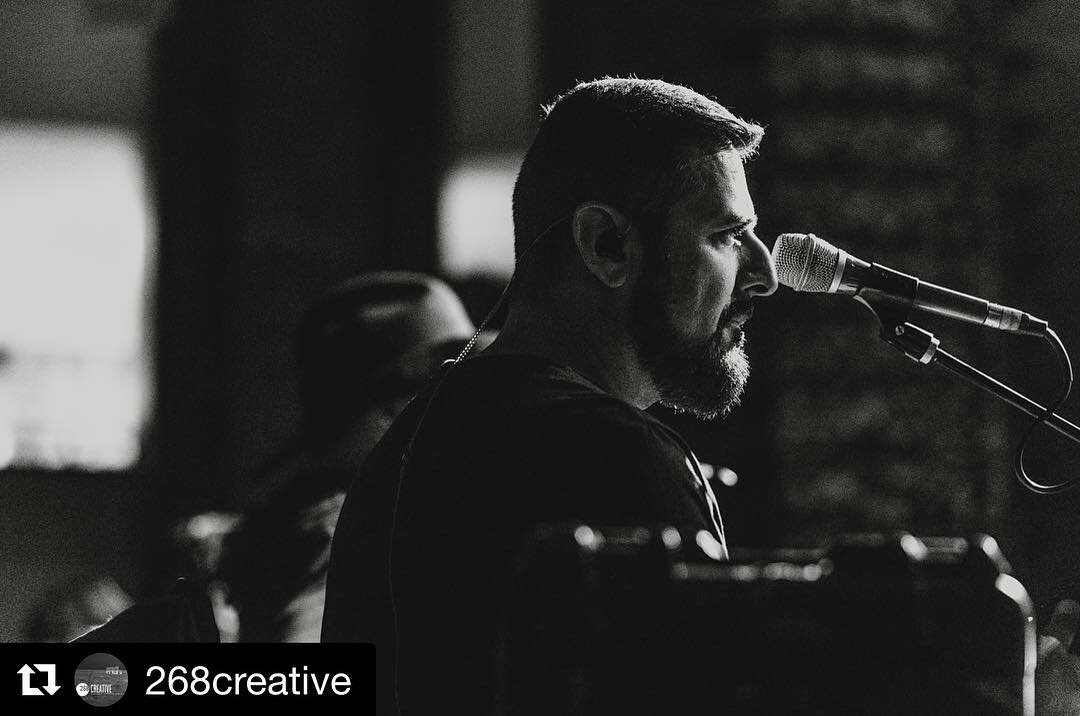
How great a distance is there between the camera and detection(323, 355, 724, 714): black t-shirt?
138cm

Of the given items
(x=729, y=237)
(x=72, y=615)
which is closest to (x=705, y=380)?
(x=729, y=237)

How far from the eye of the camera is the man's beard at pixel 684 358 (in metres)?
1.77

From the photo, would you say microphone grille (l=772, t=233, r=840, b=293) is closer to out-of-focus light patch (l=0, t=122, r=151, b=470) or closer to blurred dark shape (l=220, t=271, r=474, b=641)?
blurred dark shape (l=220, t=271, r=474, b=641)

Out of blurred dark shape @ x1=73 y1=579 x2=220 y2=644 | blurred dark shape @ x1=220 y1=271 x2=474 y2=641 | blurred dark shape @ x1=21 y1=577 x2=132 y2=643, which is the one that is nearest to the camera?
blurred dark shape @ x1=73 y1=579 x2=220 y2=644

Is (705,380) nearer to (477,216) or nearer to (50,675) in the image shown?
(50,675)

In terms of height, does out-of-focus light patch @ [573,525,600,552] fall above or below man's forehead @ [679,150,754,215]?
below

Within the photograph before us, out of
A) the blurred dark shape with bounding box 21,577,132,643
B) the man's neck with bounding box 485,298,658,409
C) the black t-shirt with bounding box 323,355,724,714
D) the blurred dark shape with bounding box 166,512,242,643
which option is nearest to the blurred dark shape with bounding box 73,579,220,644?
the blurred dark shape with bounding box 166,512,242,643

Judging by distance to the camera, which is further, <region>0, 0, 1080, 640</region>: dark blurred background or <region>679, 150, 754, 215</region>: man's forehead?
<region>0, 0, 1080, 640</region>: dark blurred background

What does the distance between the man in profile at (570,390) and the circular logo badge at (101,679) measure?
0.96 ft

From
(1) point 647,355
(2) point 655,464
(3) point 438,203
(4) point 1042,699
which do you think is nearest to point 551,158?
(1) point 647,355

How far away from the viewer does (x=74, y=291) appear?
5805 mm

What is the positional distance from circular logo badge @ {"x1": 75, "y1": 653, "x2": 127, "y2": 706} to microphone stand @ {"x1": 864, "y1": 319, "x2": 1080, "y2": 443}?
3.21 feet

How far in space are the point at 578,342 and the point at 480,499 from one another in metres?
0.37

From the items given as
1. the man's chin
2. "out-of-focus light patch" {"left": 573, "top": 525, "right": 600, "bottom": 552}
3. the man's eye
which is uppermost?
the man's eye
